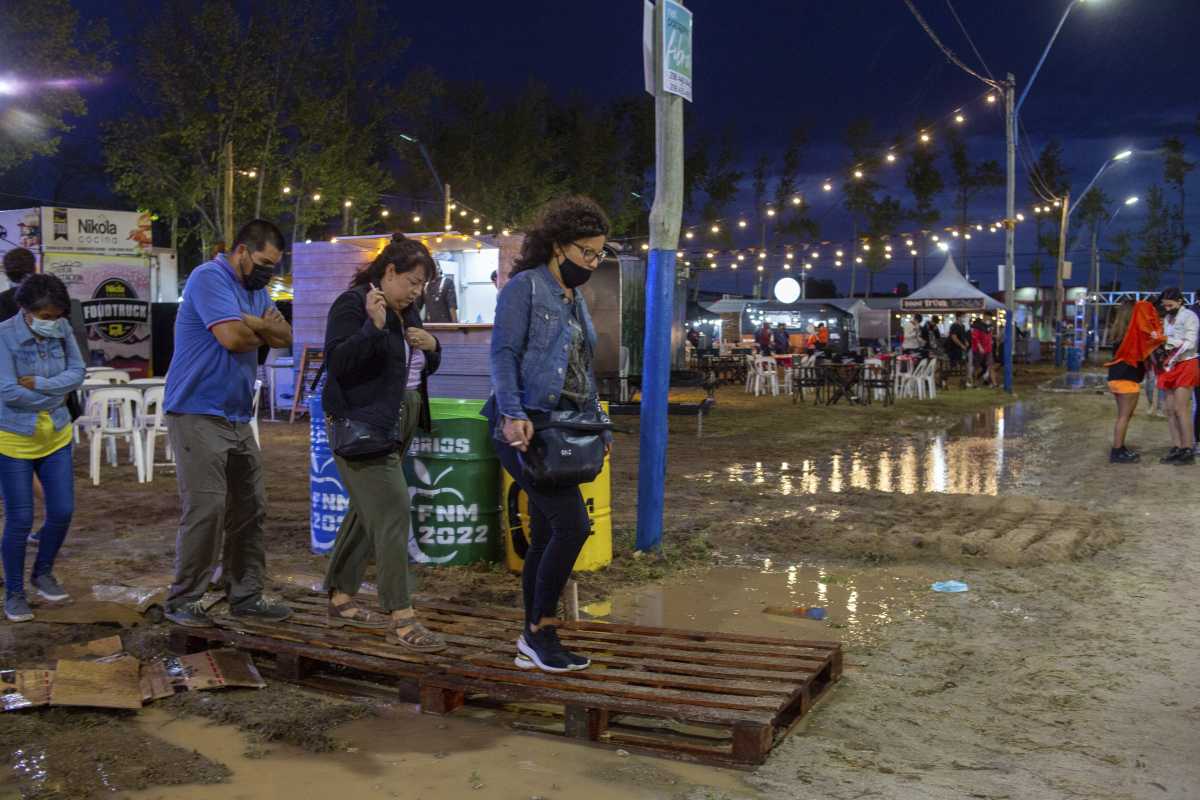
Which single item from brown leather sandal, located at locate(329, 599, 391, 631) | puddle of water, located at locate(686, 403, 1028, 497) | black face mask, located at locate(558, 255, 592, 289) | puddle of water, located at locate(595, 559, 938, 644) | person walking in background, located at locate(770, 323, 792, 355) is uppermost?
person walking in background, located at locate(770, 323, 792, 355)

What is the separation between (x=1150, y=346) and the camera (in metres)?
11.0

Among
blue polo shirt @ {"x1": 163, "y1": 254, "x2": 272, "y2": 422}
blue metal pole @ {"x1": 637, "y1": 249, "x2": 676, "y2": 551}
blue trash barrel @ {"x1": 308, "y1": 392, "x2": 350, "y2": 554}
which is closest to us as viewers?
blue polo shirt @ {"x1": 163, "y1": 254, "x2": 272, "y2": 422}

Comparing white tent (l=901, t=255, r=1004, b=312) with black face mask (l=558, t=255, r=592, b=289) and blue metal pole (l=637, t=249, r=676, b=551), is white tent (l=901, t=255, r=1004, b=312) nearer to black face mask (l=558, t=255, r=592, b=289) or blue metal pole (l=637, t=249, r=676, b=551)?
blue metal pole (l=637, t=249, r=676, b=551)

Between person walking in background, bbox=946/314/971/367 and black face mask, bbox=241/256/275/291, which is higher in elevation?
Result: person walking in background, bbox=946/314/971/367

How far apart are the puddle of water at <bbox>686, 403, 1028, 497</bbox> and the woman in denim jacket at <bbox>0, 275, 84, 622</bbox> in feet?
20.6

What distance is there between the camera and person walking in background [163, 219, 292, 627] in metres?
4.46

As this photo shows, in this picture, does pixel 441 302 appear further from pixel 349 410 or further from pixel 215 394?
pixel 349 410

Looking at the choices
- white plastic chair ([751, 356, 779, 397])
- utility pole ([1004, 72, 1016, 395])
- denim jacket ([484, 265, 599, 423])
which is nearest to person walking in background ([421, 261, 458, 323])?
white plastic chair ([751, 356, 779, 397])

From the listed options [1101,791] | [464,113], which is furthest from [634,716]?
[464,113]

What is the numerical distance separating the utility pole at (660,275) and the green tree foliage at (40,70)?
18.6 meters

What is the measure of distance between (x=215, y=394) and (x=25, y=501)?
4.48ft

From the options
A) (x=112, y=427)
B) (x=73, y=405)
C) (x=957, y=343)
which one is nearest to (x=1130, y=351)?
(x=73, y=405)

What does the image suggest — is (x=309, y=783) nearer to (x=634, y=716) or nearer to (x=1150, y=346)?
(x=634, y=716)

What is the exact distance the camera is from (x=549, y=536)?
418cm
